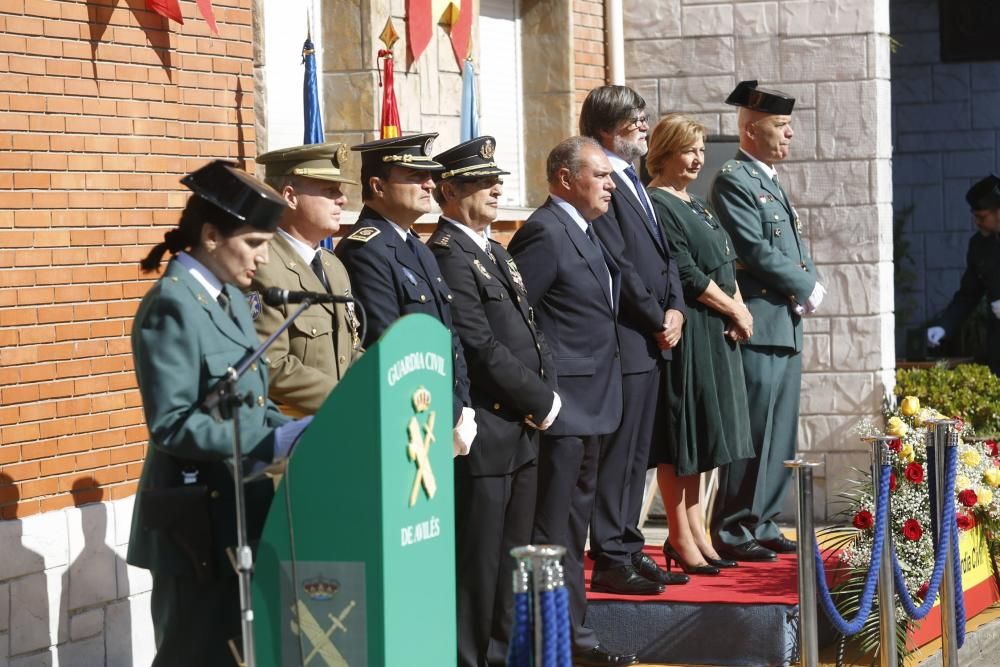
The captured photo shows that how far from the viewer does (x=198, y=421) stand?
395cm

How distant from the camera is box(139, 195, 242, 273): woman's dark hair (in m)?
4.13

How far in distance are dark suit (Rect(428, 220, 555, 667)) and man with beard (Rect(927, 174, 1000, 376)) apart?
5.82 m

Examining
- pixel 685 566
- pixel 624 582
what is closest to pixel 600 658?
pixel 624 582

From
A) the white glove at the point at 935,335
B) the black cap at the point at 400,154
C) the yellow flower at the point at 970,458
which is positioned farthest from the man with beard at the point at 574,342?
the white glove at the point at 935,335

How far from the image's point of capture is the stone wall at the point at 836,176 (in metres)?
10.1

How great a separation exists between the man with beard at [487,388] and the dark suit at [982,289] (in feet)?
19.0

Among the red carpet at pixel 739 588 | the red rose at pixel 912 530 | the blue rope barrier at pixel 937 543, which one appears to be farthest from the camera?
the red rose at pixel 912 530

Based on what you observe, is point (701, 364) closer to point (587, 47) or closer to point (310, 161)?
point (310, 161)

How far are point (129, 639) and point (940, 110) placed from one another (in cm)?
982

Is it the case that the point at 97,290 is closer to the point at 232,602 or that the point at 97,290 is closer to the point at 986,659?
the point at 232,602

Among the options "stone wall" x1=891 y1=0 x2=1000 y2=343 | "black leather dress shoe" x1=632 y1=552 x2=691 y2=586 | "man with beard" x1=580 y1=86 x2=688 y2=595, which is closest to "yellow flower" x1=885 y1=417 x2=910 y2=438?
"man with beard" x1=580 y1=86 x2=688 y2=595

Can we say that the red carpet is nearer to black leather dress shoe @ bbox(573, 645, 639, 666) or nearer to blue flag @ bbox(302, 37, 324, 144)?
black leather dress shoe @ bbox(573, 645, 639, 666)

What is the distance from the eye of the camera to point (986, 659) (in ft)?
24.3

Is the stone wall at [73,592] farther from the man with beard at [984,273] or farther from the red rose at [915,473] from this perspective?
the man with beard at [984,273]
